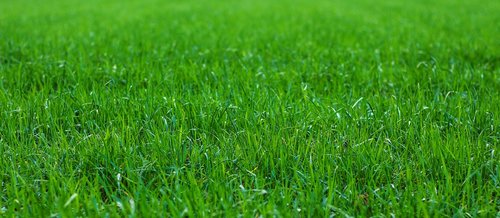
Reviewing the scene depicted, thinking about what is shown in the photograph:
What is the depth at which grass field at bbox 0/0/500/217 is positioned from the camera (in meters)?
2.44

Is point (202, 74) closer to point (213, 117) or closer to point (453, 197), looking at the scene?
point (213, 117)

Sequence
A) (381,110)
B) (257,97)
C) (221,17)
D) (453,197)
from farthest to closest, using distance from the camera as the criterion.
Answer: (221,17), (257,97), (381,110), (453,197)

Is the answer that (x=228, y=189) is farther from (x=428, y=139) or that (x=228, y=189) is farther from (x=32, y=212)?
(x=428, y=139)

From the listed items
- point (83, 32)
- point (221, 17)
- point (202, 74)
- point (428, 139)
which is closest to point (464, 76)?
point (428, 139)

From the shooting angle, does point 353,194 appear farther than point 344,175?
No

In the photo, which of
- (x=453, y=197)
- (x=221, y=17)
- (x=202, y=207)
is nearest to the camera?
(x=202, y=207)

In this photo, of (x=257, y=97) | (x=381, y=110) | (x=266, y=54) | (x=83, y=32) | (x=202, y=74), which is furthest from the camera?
(x=83, y=32)

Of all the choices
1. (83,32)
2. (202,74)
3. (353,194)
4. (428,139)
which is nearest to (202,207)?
(353,194)

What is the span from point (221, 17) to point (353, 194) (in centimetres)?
897

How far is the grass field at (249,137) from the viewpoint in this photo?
244 centimetres

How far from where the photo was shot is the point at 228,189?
→ 2.56 m

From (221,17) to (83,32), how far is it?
11.3ft

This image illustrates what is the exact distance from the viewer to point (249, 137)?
3.03 m

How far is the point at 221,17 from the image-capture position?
36.4 ft
